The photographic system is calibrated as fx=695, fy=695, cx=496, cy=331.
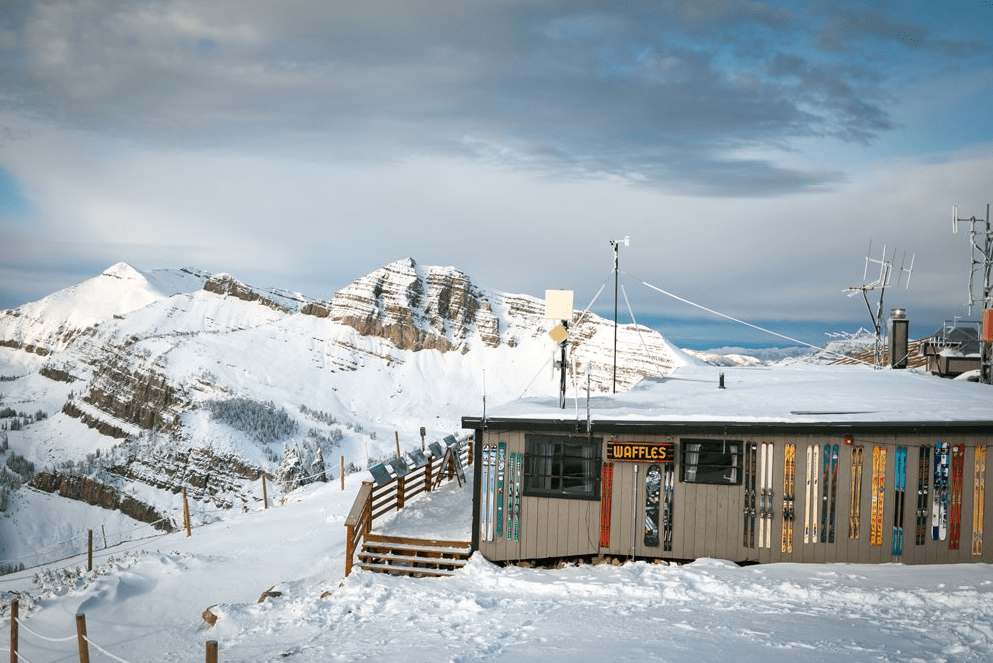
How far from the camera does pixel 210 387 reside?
9538 centimetres

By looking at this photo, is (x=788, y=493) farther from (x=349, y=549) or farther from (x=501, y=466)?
(x=349, y=549)

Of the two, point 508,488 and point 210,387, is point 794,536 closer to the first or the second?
point 508,488

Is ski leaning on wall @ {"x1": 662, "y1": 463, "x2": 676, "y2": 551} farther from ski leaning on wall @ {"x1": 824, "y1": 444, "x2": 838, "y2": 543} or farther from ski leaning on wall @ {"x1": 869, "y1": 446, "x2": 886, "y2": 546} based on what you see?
ski leaning on wall @ {"x1": 869, "y1": 446, "x2": 886, "y2": 546}

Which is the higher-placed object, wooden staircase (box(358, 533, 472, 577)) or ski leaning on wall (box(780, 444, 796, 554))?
ski leaning on wall (box(780, 444, 796, 554))

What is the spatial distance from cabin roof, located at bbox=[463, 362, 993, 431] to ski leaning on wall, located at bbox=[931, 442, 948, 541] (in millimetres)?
578

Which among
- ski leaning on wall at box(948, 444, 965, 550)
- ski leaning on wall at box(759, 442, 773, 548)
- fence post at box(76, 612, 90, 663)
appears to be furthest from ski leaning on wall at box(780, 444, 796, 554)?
fence post at box(76, 612, 90, 663)

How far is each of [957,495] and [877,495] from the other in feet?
4.61

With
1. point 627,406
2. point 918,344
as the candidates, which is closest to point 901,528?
point 627,406

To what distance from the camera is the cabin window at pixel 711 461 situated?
42.0 ft

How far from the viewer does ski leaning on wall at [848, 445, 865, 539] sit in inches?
492

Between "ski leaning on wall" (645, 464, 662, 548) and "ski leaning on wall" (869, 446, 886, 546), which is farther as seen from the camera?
"ski leaning on wall" (645, 464, 662, 548)

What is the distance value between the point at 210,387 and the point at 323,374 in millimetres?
15654

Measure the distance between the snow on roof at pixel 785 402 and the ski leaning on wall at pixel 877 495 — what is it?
678 mm

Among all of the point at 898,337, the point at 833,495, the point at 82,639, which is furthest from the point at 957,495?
the point at 898,337
